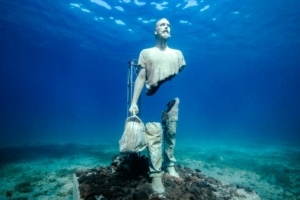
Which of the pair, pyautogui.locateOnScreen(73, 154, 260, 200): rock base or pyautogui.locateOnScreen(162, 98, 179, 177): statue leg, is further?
pyautogui.locateOnScreen(162, 98, 179, 177): statue leg

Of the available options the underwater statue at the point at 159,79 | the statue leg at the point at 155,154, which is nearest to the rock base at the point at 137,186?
the statue leg at the point at 155,154

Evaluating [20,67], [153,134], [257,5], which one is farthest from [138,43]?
[20,67]

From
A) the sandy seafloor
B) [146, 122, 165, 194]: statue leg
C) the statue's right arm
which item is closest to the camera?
[146, 122, 165, 194]: statue leg

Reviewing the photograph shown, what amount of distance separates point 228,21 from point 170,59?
974 inches

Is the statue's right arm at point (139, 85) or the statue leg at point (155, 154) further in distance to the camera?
the statue's right arm at point (139, 85)

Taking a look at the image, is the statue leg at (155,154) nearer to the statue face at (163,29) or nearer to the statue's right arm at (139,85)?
the statue's right arm at (139,85)

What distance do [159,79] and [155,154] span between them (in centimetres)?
160

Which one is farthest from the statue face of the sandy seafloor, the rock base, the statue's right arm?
the sandy seafloor

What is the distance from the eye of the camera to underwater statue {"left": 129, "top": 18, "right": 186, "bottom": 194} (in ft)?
14.3

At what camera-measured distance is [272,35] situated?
3134 centimetres

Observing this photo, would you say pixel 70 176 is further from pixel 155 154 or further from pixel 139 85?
pixel 139 85

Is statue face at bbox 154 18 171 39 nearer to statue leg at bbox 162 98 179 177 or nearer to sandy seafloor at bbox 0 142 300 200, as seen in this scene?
statue leg at bbox 162 98 179 177

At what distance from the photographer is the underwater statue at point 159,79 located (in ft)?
14.3

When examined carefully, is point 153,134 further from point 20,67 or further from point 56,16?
point 20,67
